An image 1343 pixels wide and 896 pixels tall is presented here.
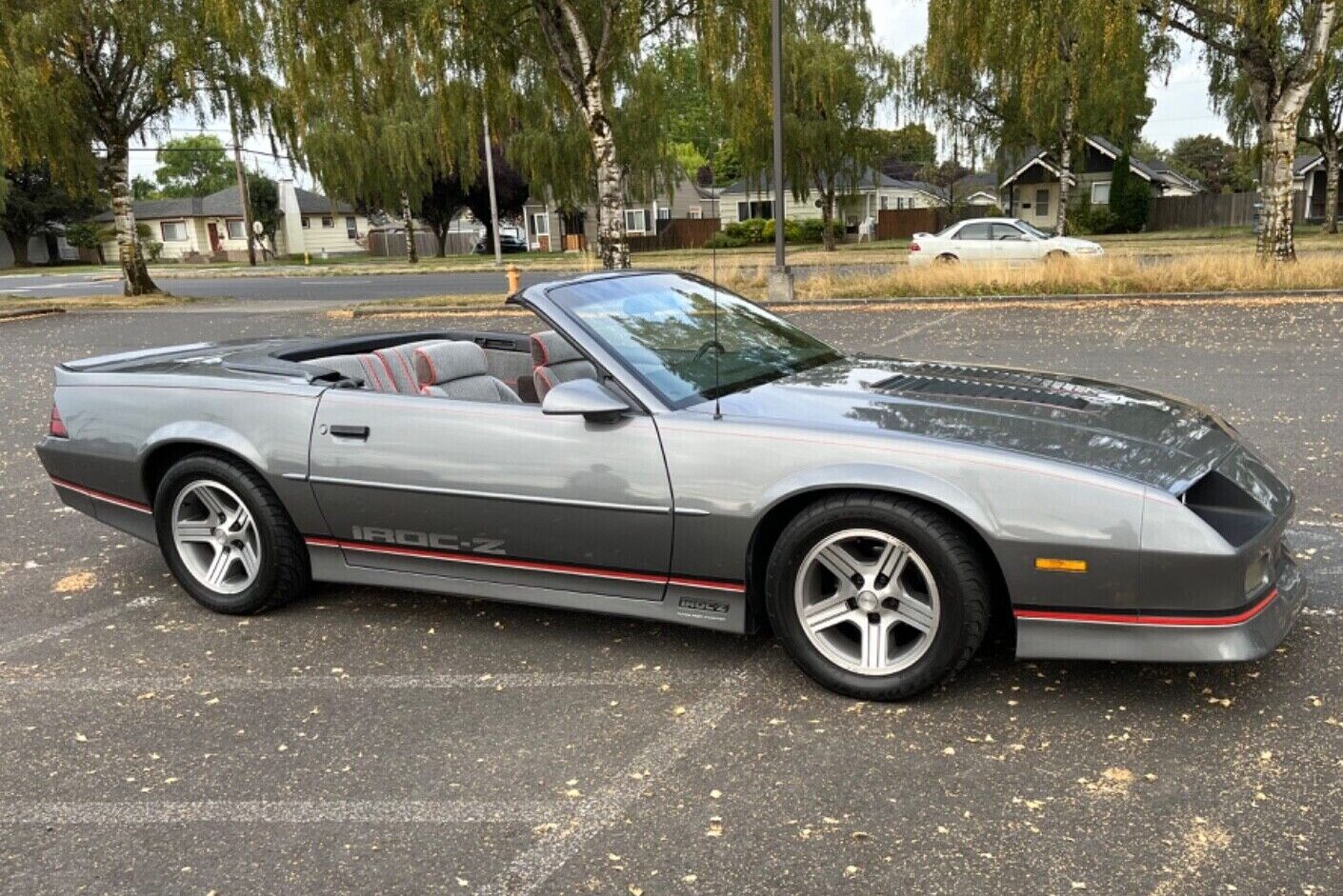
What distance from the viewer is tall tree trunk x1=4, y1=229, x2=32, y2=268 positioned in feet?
208

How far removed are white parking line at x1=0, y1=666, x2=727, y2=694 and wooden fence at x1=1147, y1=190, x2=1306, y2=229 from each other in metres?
49.5

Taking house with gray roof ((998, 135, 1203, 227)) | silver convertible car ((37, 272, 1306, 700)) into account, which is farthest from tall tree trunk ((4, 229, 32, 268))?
silver convertible car ((37, 272, 1306, 700))

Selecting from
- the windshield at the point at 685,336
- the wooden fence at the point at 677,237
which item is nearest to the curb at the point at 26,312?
the windshield at the point at 685,336

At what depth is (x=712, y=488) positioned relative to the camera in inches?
138

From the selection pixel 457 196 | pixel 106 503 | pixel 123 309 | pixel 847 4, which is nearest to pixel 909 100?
pixel 847 4

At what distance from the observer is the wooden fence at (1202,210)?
155 ft

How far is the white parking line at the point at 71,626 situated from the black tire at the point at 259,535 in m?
0.34

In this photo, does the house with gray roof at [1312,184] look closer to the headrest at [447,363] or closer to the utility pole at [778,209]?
the utility pole at [778,209]

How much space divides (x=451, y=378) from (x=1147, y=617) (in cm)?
301

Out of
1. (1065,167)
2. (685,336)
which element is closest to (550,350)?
(685,336)

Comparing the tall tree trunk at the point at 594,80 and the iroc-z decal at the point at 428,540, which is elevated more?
the tall tree trunk at the point at 594,80

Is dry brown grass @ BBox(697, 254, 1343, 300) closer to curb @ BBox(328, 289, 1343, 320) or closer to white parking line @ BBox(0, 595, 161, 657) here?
curb @ BBox(328, 289, 1343, 320)

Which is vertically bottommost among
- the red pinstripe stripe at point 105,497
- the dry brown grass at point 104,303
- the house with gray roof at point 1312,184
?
the red pinstripe stripe at point 105,497

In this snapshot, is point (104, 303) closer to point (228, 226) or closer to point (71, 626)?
point (71, 626)
